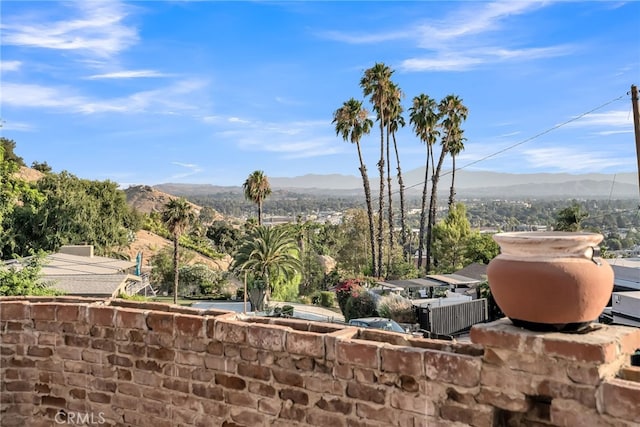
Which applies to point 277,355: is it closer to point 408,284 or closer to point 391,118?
point 408,284

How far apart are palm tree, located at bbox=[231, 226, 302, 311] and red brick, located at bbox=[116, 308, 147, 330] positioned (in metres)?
26.2

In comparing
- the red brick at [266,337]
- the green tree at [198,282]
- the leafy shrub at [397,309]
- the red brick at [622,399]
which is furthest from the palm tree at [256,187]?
the red brick at [622,399]

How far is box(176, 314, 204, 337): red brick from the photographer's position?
12.6ft

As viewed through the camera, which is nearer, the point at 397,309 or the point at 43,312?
the point at 43,312

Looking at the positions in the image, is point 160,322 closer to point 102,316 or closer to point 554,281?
point 102,316

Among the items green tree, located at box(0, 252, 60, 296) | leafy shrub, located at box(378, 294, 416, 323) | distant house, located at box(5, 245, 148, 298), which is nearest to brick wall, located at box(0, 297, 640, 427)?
green tree, located at box(0, 252, 60, 296)

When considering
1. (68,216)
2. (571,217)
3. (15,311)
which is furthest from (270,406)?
(68,216)

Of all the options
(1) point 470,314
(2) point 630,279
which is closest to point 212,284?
(1) point 470,314

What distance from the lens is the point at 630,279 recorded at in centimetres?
2364

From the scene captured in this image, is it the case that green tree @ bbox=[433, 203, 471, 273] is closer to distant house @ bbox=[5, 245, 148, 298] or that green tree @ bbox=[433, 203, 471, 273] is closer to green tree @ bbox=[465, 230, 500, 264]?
green tree @ bbox=[465, 230, 500, 264]

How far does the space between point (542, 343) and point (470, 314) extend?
19265 mm

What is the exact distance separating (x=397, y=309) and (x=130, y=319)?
18690mm

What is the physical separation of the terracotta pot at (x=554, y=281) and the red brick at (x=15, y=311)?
14.4ft

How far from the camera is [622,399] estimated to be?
2299 mm
